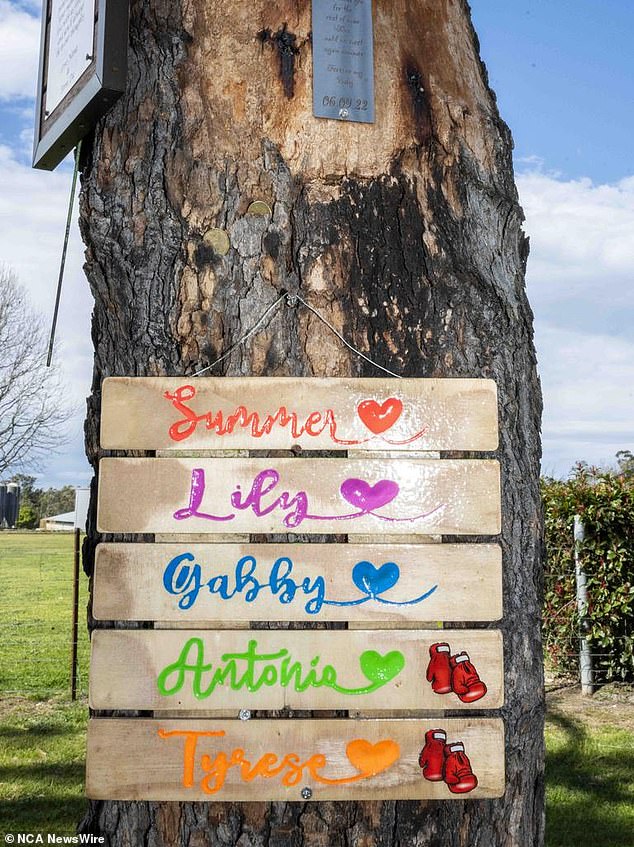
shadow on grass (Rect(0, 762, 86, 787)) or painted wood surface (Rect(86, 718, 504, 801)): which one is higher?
painted wood surface (Rect(86, 718, 504, 801))

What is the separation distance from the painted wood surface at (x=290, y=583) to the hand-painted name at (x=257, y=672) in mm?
72

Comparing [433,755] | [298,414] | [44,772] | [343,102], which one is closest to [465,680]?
[433,755]

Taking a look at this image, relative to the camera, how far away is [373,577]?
5.68 feet

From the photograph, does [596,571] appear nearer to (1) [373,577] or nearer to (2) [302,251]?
(1) [373,577]

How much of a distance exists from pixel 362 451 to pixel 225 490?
0.29 meters

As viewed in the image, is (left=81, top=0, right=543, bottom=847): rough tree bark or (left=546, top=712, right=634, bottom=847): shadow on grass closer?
(left=81, top=0, right=543, bottom=847): rough tree bark

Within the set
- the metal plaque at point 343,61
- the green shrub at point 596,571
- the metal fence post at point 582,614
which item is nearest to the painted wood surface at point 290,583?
the metal plaque at point 343,61

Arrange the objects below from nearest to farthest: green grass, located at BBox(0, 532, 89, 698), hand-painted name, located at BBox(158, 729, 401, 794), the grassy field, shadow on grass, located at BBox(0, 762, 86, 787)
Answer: hand-painted name, located at BBox(158, 729, 401, 794) → the grassy field → shadow on grass, located at BBox(0, 762, 86, 787) → green grass, located at BBox(0, 532, 89, 698)

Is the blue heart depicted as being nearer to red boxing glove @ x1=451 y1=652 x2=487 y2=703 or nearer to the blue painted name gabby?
the blue painted name gabby

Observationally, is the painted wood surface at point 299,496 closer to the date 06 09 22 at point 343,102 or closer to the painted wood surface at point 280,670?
the painted wood surface at point 280,670

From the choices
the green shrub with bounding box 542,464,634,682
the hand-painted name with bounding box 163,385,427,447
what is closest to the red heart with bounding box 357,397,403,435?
the hand-painted name with bounding box 163,385,427,447

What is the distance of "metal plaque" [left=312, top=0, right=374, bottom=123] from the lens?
1.79 meters

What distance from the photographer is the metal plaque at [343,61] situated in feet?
5.88

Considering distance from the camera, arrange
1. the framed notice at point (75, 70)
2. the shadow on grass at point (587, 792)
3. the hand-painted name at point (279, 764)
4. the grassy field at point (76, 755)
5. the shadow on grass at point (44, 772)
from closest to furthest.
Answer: the hand-painted name at point (279, 764)
the framed notice at point (75, 70)
the shadow on grass at point (587, 792)
the grassy field at point (76, 755)
the shadow on grass at point (44, 772)
